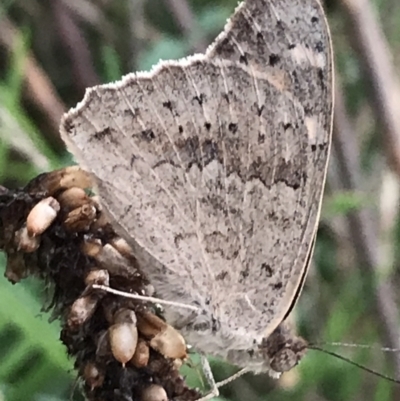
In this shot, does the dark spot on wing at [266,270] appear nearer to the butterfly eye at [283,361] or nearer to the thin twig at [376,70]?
the butterfly eye at [283,361]

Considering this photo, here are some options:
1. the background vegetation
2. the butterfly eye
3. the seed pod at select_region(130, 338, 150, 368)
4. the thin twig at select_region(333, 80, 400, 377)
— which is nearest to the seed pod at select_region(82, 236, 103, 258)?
the seed pod at select_region(130, 338, 150, 368)

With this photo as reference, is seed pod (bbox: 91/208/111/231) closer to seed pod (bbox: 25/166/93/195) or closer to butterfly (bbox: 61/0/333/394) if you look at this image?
seed pod (bbox: 25/166/93/195)

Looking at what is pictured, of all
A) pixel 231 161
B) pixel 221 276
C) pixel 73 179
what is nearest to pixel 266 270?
pixel 221 276

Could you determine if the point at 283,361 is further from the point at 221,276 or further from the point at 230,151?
the point at 230,151

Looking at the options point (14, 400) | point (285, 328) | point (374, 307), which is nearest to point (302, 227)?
point (285, 328)

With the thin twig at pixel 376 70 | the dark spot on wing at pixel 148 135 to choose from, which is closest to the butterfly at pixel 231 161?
the dark spot on wing at pixel 148 135

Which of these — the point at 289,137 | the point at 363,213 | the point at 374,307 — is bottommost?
the point at 374,307

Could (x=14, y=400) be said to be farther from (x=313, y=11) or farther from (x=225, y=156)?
(x=313, y=11)
